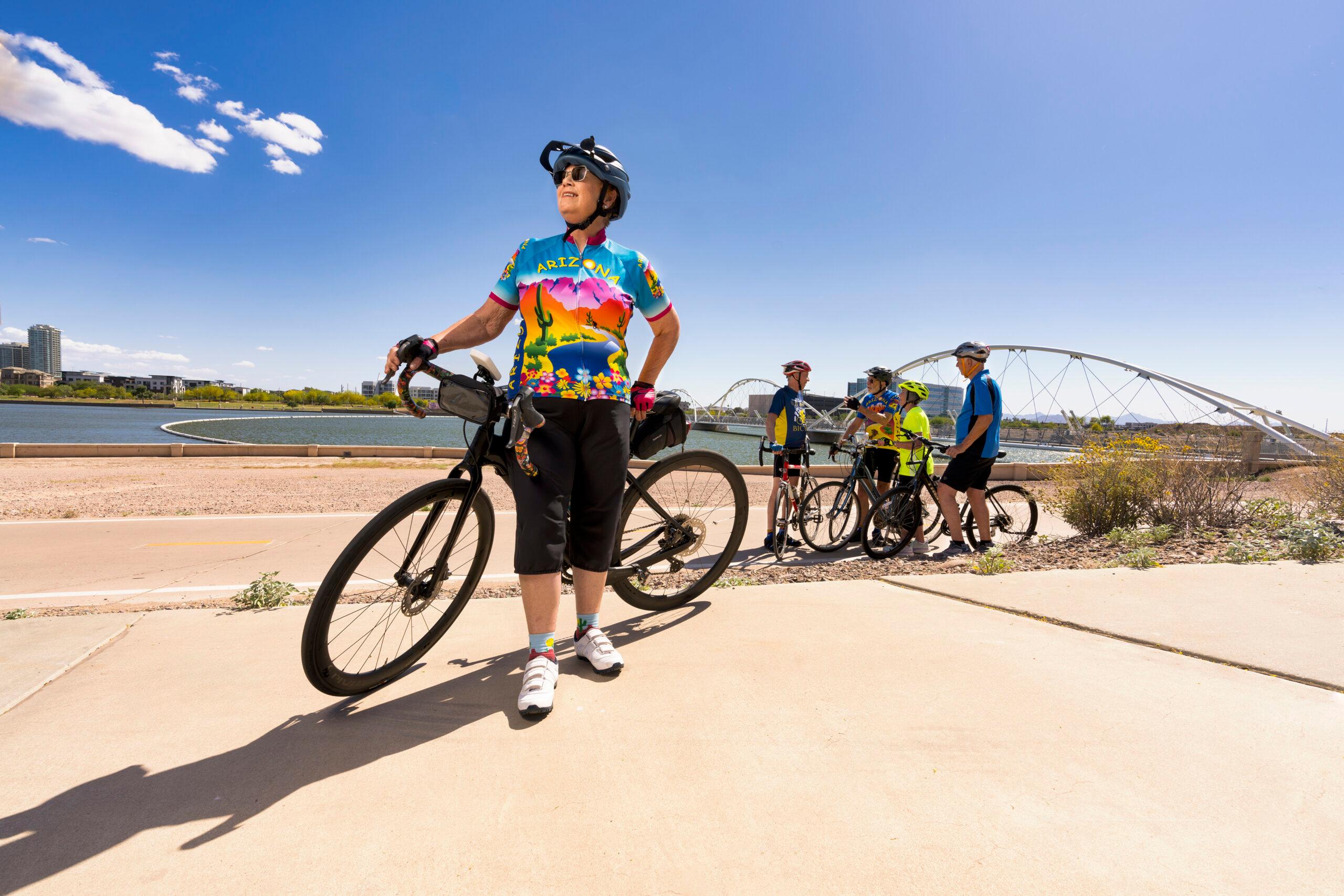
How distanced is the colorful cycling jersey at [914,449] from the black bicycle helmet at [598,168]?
4.20 m

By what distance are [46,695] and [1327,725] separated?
3894 mm

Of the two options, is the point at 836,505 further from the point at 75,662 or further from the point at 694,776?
the point at 75,662

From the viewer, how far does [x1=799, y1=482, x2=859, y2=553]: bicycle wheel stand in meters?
5.50

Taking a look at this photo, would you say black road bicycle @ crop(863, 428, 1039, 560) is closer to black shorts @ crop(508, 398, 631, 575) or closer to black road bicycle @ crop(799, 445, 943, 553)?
black road bicycle @ crop(799, 445, 943, 553)

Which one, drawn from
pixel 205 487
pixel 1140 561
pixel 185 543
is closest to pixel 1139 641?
pixel 1140 561

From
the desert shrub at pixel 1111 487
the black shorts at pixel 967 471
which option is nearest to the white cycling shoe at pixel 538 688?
the black shorts at pixel 967 471

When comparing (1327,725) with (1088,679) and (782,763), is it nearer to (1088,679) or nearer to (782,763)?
(1088,679)

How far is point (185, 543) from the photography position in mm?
5246

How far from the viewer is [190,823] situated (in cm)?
138

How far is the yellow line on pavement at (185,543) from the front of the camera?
5.09 meters

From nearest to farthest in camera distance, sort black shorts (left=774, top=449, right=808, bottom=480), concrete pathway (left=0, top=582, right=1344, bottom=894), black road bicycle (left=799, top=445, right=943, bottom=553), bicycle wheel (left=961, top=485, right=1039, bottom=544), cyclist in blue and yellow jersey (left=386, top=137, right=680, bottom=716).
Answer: concrete pathway (left=0, top=582, right=1344, bottom=894)
cyclist in blue and yellow jersey (left=386, top=137, right=680, bottom=716)
black road bicycle (left=799, top=445, right=943, bottom=553)
black shorts (left=774, top=449, right=808, bottom=480)
bicycle wheel (left=961, top=485, right=1039, bottom=544)

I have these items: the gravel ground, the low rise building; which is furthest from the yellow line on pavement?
the low rise building

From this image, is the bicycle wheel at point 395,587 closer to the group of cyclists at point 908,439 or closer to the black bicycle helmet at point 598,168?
the black bicycle helmet at point 598,168

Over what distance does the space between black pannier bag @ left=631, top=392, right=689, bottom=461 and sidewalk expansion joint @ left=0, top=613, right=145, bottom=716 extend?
2090 millimetres
